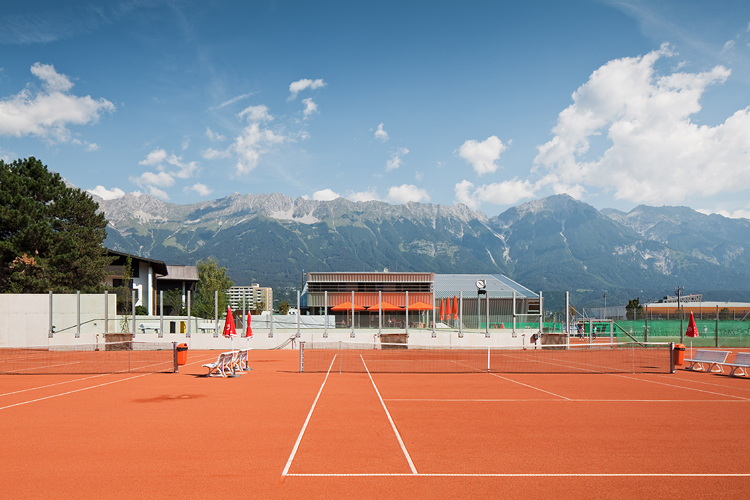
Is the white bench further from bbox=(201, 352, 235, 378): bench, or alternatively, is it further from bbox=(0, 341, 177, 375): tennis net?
bbox=(201, 352, 235, 378): bench

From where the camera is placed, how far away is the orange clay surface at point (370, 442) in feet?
24.3

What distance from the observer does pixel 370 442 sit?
985 centimetres

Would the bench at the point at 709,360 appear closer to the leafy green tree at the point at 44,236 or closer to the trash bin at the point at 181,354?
the trash bin at the point at 181,354

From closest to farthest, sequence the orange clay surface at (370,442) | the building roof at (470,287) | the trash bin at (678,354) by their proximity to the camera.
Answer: the orange clay surface at (370,442) < the trash bin at (678,354) < the building roof at (470,287)

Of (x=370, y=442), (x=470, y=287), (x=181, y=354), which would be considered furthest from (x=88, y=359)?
(x=470, y=287)

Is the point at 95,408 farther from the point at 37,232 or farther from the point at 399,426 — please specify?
the point at 37,232

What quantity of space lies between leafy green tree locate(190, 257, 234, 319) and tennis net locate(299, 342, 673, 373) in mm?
41462

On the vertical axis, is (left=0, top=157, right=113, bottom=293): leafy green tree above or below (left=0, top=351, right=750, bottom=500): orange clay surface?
above

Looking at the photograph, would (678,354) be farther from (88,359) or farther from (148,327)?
(148,327)

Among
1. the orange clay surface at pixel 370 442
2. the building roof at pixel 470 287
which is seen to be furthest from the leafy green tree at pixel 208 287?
the orange clay surface at pixel 370 442

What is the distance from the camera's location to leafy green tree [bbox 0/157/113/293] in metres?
40.5

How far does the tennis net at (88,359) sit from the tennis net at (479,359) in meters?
7.16

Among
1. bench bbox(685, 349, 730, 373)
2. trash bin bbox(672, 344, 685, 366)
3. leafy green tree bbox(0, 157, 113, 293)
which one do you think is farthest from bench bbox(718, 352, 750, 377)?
leafy green tree bbox(0, 157, 113, 293)

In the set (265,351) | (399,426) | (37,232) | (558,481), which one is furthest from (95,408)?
(37,232)
